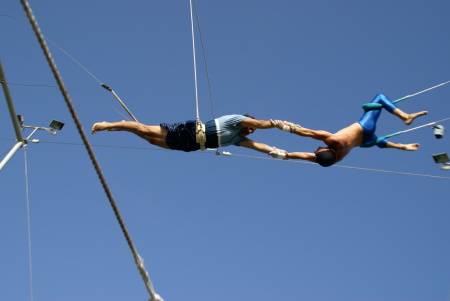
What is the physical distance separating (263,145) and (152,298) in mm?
3161

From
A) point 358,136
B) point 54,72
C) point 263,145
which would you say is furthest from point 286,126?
point 54,72

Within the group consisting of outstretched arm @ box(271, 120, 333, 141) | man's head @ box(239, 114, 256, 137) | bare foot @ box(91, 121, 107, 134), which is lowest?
outstretched arm @ box(271, 120, 333, 141)

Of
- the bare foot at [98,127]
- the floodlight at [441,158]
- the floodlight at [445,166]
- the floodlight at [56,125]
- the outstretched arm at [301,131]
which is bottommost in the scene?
the floodlight at [445,166]

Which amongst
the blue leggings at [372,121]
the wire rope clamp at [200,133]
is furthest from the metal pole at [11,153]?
the blue leggings at [372,121]

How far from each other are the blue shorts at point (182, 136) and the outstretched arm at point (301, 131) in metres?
0.99

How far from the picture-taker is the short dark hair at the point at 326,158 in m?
6.42

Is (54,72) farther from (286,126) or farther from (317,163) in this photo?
(317,163)

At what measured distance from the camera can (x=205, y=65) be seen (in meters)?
7.83

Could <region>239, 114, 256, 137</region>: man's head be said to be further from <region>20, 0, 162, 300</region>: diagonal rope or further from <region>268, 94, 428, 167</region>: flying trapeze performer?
<region>20, 0, 162, 300</region>: diagonal rope

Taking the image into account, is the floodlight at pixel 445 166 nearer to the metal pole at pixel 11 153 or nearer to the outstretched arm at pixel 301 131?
the outstretched arm at pixel 301 131

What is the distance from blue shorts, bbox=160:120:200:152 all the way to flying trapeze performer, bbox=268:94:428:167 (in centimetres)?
102

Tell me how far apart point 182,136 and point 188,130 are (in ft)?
0.34

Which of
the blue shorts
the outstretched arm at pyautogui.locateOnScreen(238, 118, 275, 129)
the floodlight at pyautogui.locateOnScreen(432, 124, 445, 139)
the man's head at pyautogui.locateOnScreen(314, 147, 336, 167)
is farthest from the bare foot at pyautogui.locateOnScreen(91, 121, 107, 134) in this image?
the floodlight at pyautogui.locateOnScreen(432, 124, 445, 139)

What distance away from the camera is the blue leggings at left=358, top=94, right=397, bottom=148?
6.90 m
